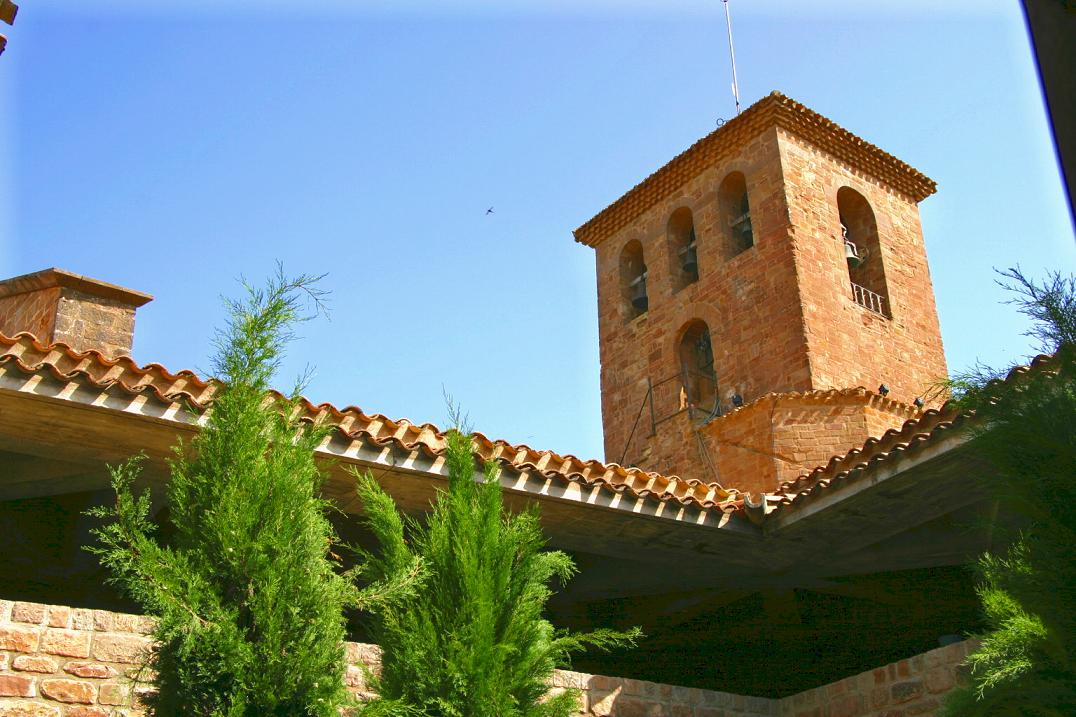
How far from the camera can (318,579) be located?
14.8ft

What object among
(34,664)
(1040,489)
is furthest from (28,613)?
(1040,489)

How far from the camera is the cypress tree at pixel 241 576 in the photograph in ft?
13.7

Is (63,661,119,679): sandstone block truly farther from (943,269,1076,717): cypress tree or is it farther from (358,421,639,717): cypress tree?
(943,269,1076,717): cypress tree

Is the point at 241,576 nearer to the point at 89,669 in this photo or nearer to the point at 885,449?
the point at 89,669

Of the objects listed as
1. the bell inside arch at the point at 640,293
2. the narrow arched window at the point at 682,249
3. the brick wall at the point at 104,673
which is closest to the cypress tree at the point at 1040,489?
the brick wall at the point at 104,673

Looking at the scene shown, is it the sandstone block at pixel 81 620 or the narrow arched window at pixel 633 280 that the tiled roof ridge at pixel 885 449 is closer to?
the sandstone block at pixel 81 620

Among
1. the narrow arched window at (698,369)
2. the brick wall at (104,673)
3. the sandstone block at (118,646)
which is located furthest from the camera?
the narrow arched window at (698,369)

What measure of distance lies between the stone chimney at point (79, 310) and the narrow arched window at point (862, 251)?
9.64 metres

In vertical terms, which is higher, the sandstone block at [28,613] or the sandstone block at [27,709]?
the sandstone block at [28,613]

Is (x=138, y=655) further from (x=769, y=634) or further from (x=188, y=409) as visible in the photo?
(x=769, y=634)

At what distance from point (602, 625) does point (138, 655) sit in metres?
4.61

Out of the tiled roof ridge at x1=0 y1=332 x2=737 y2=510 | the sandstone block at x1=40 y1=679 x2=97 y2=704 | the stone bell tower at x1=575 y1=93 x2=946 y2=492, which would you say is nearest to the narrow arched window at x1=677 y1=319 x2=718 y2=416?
the stone bell tower at x1=575 y1=93 x2=946 y2=492

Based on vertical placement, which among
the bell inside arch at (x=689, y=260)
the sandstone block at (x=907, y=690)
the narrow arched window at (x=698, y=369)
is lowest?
the sandstone block at (x=907, y=690)

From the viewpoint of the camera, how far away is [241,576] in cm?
439
